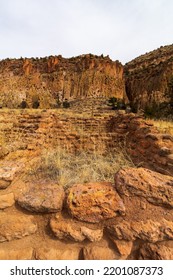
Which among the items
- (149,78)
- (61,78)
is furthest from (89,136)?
(149,78)

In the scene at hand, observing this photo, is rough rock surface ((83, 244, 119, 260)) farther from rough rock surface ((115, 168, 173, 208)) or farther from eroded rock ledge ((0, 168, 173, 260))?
rough rock surface ((115, 168, 173, 208))

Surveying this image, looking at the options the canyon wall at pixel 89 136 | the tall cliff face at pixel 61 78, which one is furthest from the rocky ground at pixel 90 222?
the tall cliff face at pixel 61 78

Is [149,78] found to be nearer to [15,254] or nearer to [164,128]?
[164,128]

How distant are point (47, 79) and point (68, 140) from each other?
86.4 feet

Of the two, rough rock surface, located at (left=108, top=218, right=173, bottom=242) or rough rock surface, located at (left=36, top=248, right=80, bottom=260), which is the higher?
rough rock surface, located at (left=108, top=218, right=173, bottom=242)

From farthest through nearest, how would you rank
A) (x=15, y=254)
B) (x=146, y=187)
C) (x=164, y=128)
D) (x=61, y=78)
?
(x=61, y=78) < (x=164, y=128) < (x=146, y=187) < (x=15, y=254)

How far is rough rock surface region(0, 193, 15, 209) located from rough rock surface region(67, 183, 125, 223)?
422 millimetres

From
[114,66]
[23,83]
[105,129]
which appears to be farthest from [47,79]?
[105,129]

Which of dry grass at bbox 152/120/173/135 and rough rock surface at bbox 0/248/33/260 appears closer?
rough rock surface at bbox 0/248/33/260

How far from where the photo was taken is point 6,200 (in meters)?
1.17

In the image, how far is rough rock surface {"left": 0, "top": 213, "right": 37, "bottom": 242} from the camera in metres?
1.11

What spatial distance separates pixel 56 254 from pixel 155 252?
68 cm

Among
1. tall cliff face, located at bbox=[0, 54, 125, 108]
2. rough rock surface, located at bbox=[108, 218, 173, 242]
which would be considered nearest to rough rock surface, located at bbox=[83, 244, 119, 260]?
rough rock surface, located at bbox=[108, 218, 173, 242]

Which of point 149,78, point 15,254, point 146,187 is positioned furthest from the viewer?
point 149,78
